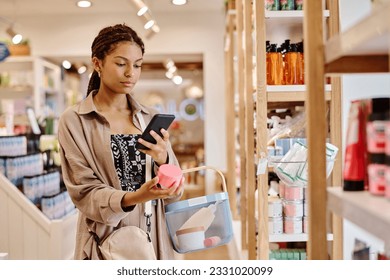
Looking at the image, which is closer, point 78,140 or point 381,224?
point 381,224

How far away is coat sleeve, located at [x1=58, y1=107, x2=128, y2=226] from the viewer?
4.79 feet

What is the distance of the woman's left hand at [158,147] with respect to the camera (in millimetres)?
1463

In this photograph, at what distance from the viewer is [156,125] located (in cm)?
145

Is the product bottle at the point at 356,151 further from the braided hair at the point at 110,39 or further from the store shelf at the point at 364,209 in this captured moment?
the braided hair at the point at 110,39

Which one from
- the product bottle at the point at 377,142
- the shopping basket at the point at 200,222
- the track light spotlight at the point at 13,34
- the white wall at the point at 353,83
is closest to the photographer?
the product bottle at the point at 377,142

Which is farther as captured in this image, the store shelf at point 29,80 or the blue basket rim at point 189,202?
the store shelf at point 29,80

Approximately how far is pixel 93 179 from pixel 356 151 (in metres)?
0.80

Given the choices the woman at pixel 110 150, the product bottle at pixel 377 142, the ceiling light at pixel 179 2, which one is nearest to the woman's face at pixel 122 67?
the woman at pixel 110 150

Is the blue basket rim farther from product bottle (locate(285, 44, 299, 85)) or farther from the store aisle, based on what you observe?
the store aisle

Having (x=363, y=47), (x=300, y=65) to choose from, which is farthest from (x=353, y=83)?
(x=363, y=47)
